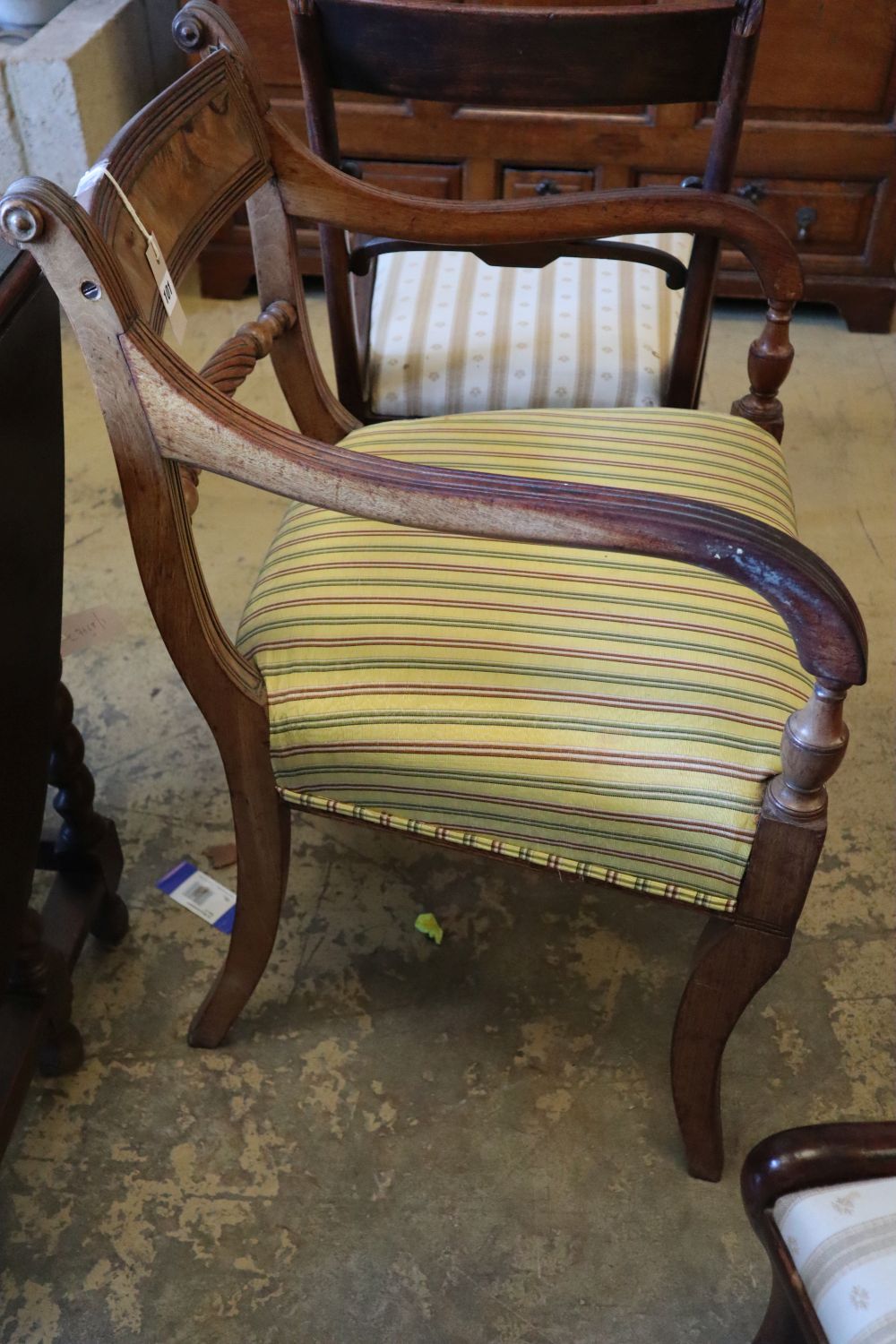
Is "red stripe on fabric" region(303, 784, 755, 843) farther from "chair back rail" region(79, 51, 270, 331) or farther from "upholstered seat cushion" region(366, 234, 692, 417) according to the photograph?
"upholstered seat cushion" region(366, 234, 692, 417)

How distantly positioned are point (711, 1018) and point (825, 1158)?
27 cm

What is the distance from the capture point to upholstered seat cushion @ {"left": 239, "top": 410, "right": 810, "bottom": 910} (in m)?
0.91

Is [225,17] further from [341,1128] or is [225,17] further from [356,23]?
[341,1128]

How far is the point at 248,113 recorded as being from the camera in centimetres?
106

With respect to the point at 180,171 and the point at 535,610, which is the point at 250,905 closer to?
the point at 535,610

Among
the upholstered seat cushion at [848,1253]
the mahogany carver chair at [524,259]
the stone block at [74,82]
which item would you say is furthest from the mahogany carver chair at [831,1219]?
the stone block at [74,82]

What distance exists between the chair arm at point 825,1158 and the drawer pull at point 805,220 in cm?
205

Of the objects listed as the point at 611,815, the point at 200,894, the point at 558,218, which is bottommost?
the point at 200,894

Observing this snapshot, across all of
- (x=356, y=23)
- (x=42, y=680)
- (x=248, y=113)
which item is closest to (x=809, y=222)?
(x=356, y=23)

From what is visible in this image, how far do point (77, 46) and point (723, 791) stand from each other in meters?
2.07

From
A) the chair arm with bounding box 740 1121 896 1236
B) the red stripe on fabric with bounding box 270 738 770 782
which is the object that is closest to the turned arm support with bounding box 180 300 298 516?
the red stripe on fabric with bounding box 270 738 770 782

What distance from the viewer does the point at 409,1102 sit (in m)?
1.23

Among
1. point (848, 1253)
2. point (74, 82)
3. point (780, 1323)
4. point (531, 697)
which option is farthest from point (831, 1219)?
point (74, 82)

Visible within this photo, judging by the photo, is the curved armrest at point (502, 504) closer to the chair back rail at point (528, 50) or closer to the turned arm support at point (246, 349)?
the turned arm support at point (246, 349)
